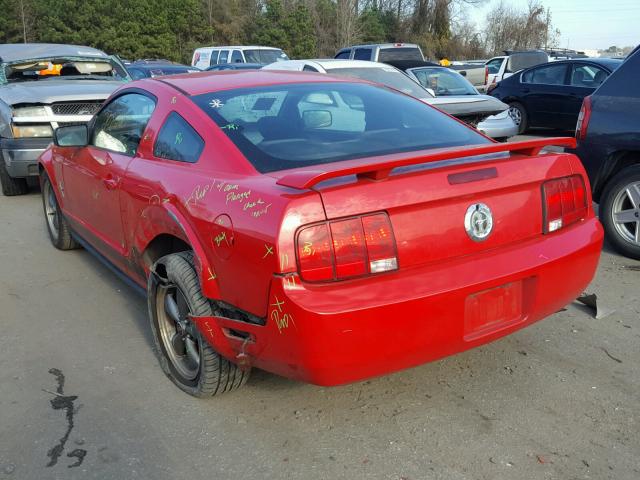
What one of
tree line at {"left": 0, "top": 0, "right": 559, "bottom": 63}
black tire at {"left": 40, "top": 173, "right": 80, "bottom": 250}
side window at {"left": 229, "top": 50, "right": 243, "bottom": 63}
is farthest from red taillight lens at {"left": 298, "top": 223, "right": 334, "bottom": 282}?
tree line at {"left": 0, "top": 0, "right": 559, "bottom": 63}

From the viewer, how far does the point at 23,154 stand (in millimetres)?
7586

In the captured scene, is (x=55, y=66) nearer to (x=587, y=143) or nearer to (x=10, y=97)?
(x=10, y=97)

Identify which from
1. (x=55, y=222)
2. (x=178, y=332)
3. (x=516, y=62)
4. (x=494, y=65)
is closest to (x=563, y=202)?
(x=178, y=332)

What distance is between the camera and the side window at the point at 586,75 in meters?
12.0

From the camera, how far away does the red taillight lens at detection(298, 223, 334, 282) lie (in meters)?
2.49

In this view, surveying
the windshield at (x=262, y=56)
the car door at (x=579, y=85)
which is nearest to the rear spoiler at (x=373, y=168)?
the car door at (x=579, y=85)

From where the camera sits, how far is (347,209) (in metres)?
2.52

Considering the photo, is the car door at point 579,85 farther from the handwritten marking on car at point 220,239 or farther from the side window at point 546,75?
the handwritten marking on car at point 220,239

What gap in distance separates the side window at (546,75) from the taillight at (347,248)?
11443mm

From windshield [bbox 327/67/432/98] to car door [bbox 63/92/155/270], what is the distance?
206 inches

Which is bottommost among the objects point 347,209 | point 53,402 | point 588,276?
point 53,402

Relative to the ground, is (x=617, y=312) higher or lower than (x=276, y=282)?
lower

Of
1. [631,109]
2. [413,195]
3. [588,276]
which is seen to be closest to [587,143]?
[631,109]

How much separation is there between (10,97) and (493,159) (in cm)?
671
